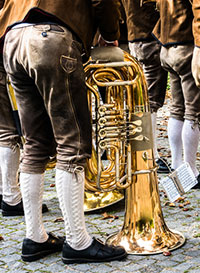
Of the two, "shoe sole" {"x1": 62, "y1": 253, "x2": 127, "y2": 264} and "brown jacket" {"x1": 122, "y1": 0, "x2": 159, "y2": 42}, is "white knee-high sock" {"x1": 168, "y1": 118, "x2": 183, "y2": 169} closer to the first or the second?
"brown jacket" {"x1": 122, "y1": 0, "x2": 159, "y2": 42}

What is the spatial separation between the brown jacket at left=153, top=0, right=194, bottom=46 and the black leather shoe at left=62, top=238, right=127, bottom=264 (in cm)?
216

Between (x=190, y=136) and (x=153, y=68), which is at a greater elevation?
(x=153, y=68)

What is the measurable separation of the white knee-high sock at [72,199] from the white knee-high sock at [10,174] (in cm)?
128

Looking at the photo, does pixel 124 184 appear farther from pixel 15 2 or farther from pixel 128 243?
pixel 15 2

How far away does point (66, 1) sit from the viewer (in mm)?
3068

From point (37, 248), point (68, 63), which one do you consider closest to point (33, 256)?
point (37, 248)

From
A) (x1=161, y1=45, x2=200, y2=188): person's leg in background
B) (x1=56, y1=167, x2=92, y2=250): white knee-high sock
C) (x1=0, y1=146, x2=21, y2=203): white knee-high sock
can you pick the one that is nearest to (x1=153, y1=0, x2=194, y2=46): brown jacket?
(x1=161, y1=45, x2=200, y2=188): person's leg in background

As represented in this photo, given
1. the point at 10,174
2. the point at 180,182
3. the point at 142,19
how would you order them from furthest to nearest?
1. the point at 142,19
2. the point at 10,174
3. the point at 180,182

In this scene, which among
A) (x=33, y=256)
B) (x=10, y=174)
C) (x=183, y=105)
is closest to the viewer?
(x=33, y=256)

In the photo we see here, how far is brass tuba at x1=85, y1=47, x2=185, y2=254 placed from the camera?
11.4ft

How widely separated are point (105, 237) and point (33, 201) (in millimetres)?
754

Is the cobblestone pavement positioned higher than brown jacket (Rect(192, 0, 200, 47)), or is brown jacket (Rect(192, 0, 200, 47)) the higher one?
brown jacket (Rect(192, 0, 200, 47))

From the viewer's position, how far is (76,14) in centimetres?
312

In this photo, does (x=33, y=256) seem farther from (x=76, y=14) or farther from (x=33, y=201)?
(x=76, y=14)
